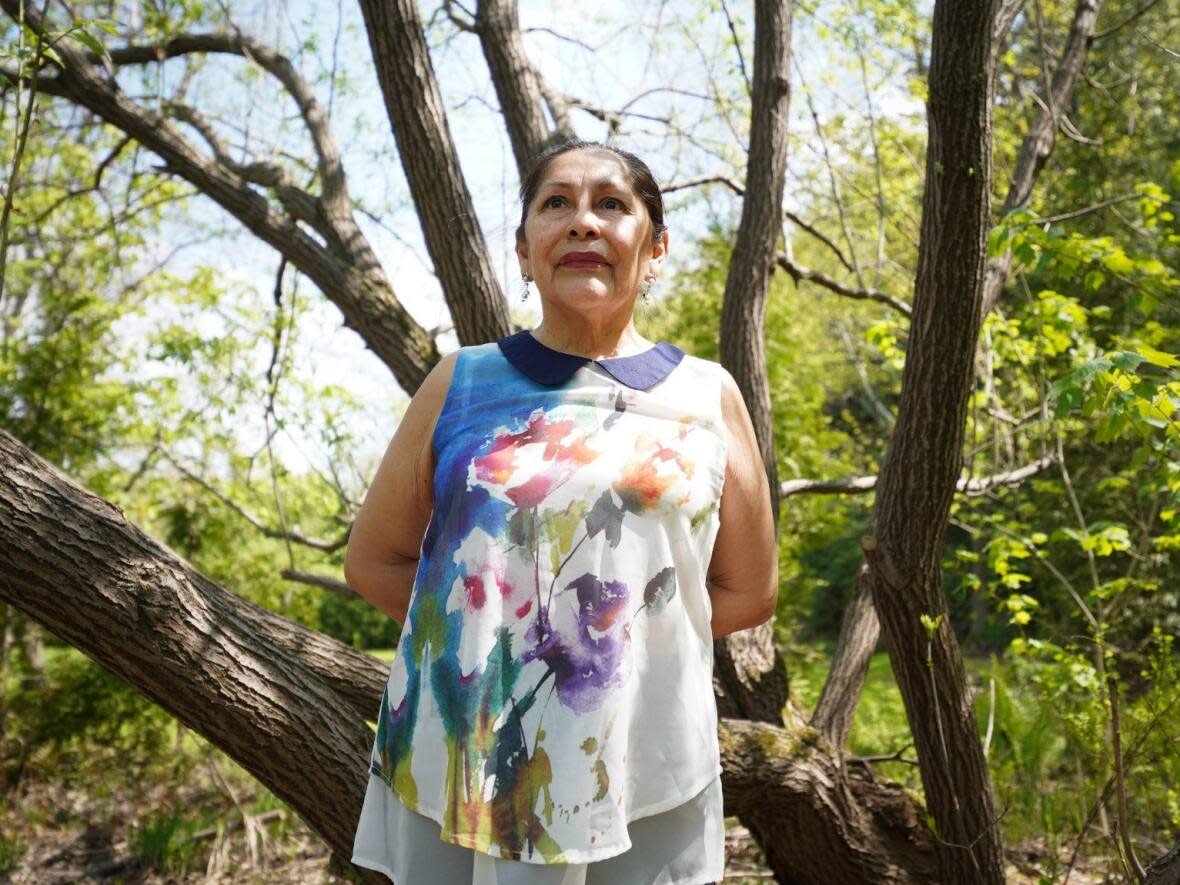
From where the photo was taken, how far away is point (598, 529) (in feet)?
4.65

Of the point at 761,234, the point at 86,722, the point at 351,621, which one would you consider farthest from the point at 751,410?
the point at 351,621

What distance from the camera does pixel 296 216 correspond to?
4.05m

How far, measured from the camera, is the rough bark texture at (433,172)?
3189 mm

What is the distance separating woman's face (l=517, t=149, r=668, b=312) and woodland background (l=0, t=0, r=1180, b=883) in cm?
71

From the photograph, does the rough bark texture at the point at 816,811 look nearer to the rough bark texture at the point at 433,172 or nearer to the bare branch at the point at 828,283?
the rough bark texture at the point at 433,172

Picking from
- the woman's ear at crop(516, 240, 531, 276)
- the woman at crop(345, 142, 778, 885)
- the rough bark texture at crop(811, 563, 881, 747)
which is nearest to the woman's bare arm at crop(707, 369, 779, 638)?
the woman at crop(345, 142, 778, 885)

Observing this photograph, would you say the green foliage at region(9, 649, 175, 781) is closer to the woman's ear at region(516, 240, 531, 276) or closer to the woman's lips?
the woman's ear at region(516, 240, 531, 276)

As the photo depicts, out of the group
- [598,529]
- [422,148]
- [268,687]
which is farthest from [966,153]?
[268,687]

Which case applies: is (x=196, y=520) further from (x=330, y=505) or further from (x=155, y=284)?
(x=155, y=284)

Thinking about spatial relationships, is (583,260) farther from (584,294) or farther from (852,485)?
(852,485)

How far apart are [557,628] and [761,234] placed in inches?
101

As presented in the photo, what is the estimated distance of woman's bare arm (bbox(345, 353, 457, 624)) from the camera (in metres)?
1.61

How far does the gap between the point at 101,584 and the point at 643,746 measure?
1170 millimetres

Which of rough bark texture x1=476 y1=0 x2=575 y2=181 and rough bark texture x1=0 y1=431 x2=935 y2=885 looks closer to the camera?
rough bark texture x1=0 y1=431 x2=935 y2=885
